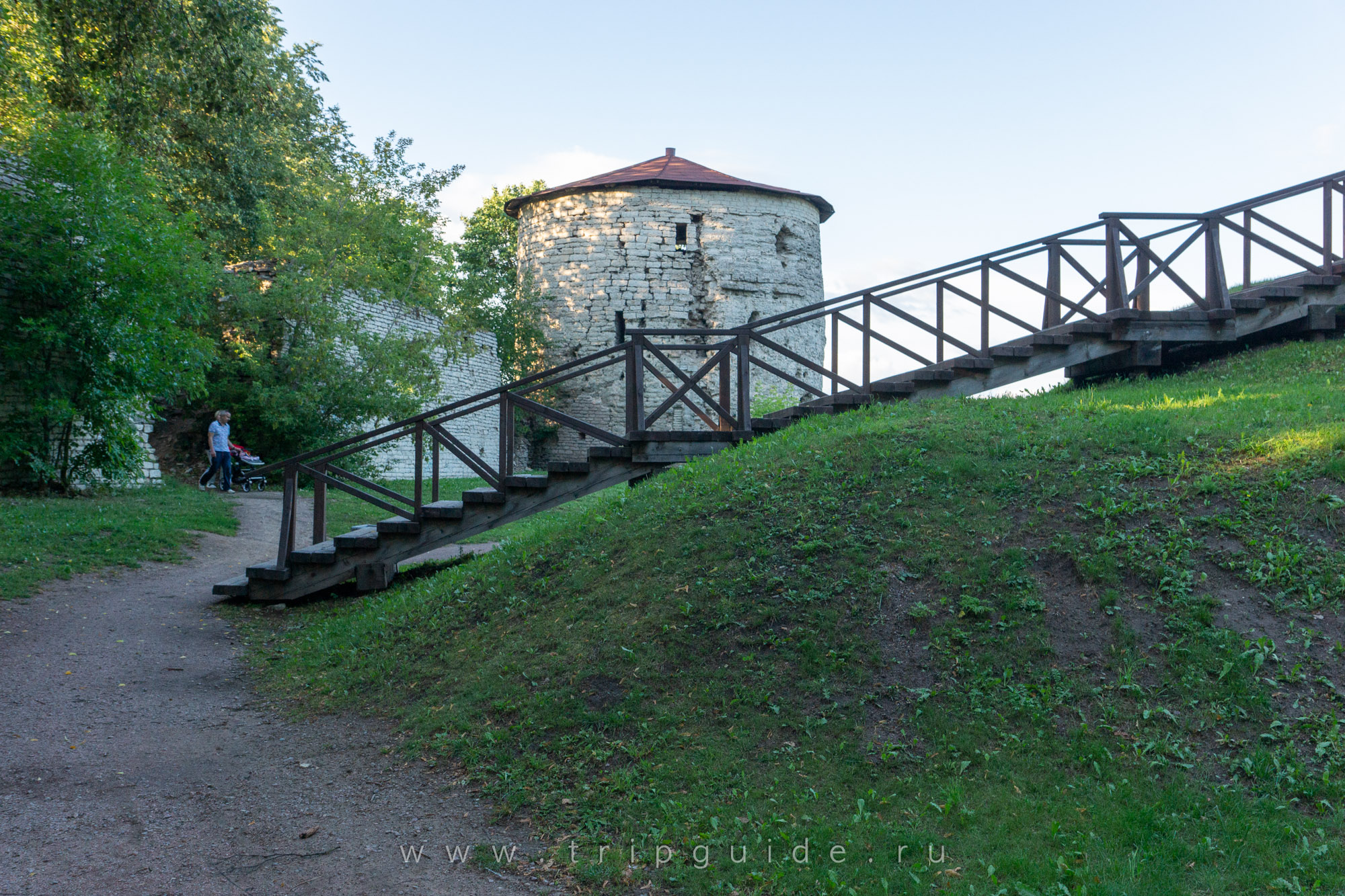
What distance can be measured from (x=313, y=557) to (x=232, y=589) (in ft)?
2.78

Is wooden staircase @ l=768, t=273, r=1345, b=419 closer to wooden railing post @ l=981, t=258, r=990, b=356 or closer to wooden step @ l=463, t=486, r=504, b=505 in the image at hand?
wooden railing post @ l=981, t=258, r=990, b=356

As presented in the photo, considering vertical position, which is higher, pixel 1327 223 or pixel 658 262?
pixel 658 262

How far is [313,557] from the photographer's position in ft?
28.3

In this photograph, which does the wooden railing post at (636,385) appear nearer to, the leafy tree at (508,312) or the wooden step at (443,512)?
the wooden step at (443,512)

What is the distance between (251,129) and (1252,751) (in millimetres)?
19080

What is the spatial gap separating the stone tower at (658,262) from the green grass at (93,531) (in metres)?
11.4

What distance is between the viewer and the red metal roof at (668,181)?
22750mm

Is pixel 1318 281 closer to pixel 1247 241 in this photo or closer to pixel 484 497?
pixel 1247 241

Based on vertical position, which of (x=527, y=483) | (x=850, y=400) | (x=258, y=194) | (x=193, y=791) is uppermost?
(x=258, y=194)

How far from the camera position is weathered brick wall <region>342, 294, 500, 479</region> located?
65.9 ft

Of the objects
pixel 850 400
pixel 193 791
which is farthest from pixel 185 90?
pixel 193 791

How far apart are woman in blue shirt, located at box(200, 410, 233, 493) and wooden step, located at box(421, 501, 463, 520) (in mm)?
8659

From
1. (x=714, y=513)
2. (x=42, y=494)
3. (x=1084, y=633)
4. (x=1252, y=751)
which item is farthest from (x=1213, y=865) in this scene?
(x=42, y=494)

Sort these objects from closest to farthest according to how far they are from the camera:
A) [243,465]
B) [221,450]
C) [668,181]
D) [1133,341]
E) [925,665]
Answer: [925,665] < [1133,341] < [221,450] < [243,465] < [668,181]
